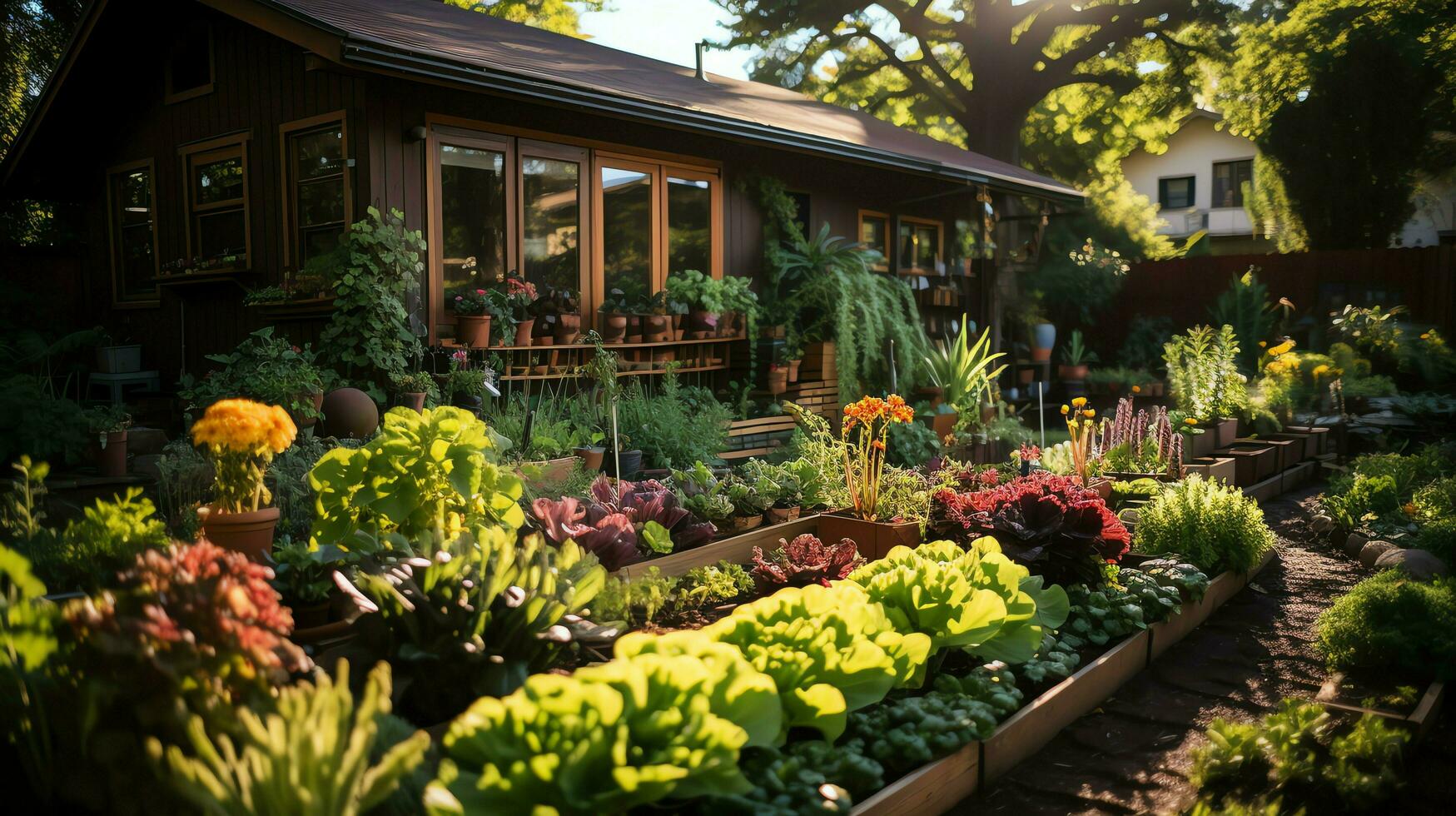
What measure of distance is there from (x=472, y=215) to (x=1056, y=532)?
16.3 ft

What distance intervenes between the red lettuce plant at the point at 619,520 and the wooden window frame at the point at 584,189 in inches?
119

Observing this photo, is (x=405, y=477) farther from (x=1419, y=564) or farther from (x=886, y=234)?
(x=886, y=234)

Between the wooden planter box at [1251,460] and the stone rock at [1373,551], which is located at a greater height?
the wooden planter box at [1251,460]

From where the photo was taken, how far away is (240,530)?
3303 millimetres

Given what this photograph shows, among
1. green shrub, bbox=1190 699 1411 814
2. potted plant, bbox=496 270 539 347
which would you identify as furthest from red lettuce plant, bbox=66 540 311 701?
potted plant, bbox=496 270 539 347

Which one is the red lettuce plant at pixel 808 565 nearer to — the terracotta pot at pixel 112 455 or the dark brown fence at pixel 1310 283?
the terracotta pot at pixel 112 455

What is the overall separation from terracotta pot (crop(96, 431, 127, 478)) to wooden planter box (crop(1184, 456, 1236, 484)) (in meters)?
6.60

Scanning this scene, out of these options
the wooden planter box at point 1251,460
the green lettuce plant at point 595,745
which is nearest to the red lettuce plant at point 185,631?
the green lettuce plant at point 595,745

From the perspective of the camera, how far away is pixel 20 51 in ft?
41.8

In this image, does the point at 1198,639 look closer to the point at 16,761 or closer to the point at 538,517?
the point at 538,517

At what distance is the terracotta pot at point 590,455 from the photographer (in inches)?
240

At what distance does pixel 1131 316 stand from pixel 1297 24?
6.21 meters

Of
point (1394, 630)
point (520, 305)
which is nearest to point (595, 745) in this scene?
point (1394, 630)

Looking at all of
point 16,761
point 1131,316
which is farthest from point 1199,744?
point 1131,316
